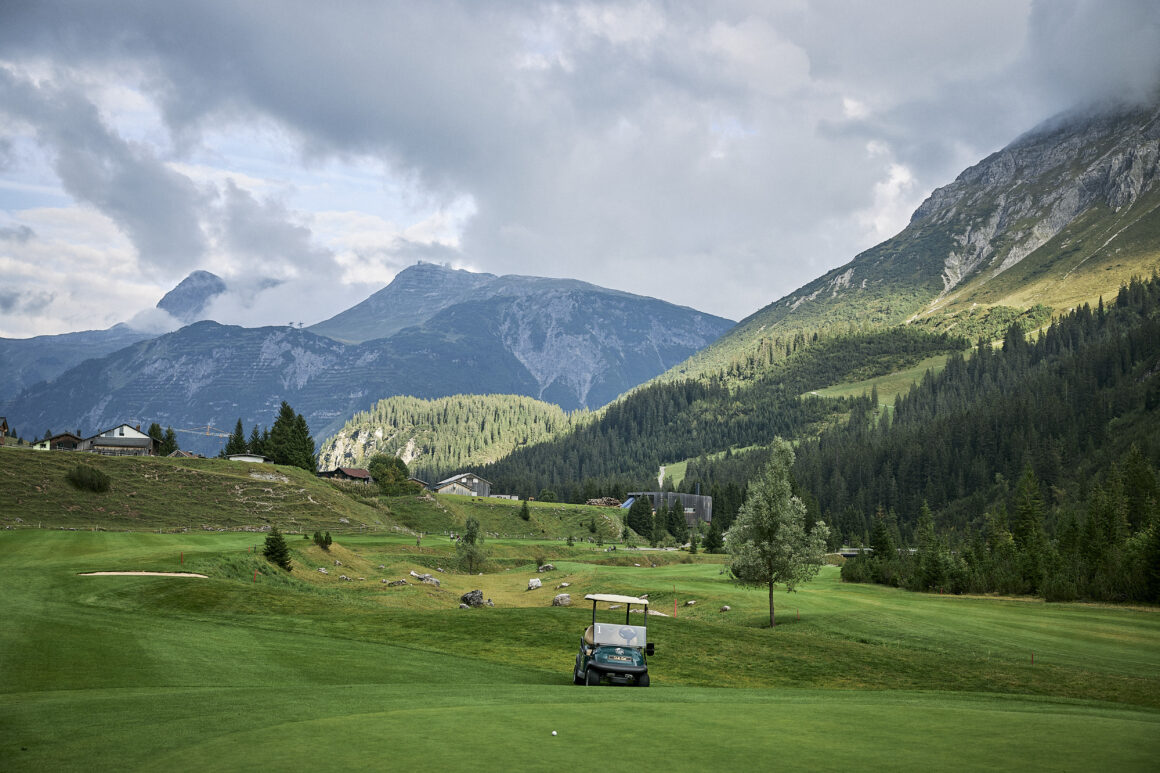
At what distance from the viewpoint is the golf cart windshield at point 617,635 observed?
24500 mm

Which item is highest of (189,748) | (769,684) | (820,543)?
(820,543)

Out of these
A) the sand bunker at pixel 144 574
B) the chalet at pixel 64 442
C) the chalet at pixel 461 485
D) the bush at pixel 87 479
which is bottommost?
the sand bunker at pixel 144 574

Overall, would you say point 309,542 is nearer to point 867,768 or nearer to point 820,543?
point 820,543

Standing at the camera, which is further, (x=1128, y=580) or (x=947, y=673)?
(x=1128, y=580)

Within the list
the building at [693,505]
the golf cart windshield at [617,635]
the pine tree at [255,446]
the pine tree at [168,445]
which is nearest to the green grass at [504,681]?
the golf cart windshield at [617,635]

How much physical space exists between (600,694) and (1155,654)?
29.5 metres

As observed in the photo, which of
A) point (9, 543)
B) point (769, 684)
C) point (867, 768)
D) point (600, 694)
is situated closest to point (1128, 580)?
point (769, 684)

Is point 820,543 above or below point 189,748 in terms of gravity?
above

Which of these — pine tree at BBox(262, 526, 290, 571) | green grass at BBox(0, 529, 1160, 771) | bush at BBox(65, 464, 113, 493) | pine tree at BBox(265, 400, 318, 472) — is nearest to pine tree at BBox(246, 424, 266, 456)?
pine tree at BBox(265, 400, 318, 472)

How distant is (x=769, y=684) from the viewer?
3041 cm

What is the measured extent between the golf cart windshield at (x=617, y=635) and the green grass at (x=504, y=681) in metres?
1.47

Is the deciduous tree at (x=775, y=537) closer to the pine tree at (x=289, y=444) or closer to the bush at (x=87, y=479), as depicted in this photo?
the bush at (x=87, y=479)

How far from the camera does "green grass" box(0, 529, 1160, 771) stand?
1352cm

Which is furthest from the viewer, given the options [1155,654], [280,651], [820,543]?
[820,543]
